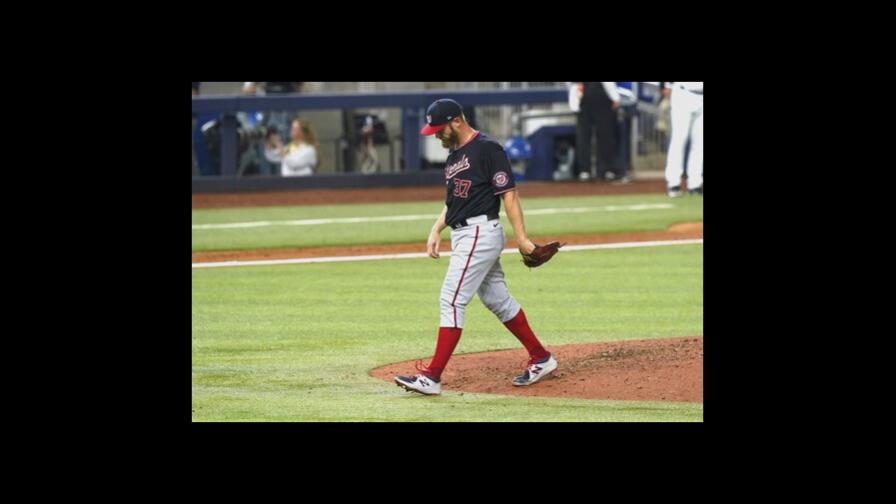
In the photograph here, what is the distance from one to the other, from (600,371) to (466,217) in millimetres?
1466

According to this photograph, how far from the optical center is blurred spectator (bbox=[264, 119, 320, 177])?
24.2 m

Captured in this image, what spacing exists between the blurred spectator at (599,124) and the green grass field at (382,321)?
16.3 feet

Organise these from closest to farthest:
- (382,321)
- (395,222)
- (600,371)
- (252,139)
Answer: (600,371)
(382,321)
(395,222)
(252,139)

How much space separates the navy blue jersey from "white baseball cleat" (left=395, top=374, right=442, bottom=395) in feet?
3.20

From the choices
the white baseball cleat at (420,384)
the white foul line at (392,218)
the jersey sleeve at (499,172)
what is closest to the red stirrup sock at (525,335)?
the white baseball cleat at (420,384)

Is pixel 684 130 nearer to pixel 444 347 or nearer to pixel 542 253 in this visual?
pixel 542 253

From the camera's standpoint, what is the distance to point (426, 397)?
8539 millimetres

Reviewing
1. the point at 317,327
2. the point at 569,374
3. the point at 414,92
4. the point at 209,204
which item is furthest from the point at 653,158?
the point at 569,374

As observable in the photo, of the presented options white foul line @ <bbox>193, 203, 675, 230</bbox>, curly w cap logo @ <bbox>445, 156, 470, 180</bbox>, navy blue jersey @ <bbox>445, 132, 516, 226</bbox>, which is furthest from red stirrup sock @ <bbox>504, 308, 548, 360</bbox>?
white foul line @ <bbox>193, 203, 675, 230</bbox>

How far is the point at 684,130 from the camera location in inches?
828

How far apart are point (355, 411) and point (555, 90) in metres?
18.0

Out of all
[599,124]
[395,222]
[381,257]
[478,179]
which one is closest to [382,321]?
[478,179]

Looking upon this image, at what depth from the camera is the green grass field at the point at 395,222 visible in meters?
17.7

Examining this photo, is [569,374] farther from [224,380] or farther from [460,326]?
[224,380]
